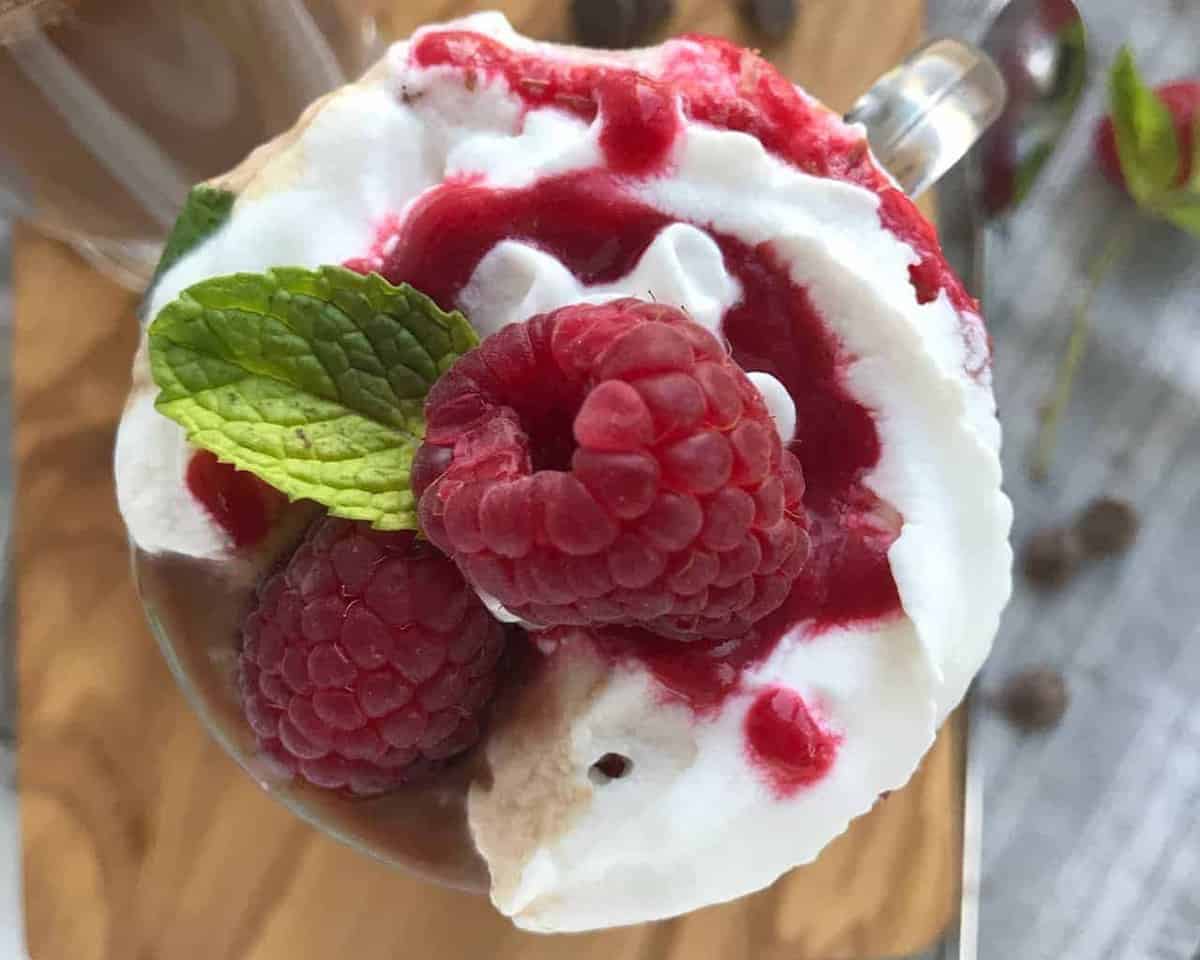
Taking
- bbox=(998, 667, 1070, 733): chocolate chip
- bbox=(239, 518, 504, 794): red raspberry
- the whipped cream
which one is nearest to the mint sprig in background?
bbox=(998, 667, 1070, 733): chocolate chip

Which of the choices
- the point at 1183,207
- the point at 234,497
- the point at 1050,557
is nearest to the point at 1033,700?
the point at 1050,557

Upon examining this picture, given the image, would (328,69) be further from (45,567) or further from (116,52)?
(45,567)

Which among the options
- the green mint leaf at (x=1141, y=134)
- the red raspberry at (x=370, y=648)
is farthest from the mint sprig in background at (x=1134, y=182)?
the red raspberry at (x=370, y=648)

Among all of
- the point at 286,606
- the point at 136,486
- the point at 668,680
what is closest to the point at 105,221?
the point at 136,486

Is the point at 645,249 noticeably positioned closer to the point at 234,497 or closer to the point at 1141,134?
the point at 234,497

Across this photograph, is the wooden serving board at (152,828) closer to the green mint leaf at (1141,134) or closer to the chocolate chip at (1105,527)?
the chocolate chip at (1105,527)

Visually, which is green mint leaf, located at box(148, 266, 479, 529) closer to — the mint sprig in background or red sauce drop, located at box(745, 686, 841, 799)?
red sauce drop, located at box(745, 686, 841, 799)
